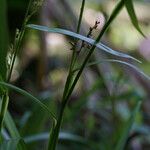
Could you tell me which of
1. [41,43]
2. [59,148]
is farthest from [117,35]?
[59,148]

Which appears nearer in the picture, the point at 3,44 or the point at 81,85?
the point at 3,44

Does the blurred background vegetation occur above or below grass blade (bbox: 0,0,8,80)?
below

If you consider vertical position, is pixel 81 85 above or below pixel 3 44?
below

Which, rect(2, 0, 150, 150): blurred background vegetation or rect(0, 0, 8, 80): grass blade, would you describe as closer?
rect(0, 0, 8, 80): grass blade

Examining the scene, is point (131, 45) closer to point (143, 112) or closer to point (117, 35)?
point (117, 35)

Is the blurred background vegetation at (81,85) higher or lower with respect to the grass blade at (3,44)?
lower

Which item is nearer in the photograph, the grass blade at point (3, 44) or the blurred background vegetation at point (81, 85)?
the grass blade at point (3, 44)

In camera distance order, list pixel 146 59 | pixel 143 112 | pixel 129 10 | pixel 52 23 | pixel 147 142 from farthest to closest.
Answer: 1. pixel 146 59
2. pixel 52 23
3. pixel 147 142
4. pixel 143 112
5. pixel 129 10

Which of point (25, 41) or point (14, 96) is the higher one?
point (25, 41)
